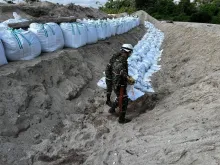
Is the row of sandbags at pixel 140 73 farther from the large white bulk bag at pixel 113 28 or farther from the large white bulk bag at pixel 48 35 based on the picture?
the large white bulk bag at pixel 113 28

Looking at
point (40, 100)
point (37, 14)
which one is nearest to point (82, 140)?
point (40, 100)

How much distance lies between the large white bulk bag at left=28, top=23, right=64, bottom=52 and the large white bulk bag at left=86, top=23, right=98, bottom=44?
5.41 ft

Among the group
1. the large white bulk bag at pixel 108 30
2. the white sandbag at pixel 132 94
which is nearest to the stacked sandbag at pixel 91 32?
the large white bulk bag at pixel 108 30

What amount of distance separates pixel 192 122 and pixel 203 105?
0.82 meters

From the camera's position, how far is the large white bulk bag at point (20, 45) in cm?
607

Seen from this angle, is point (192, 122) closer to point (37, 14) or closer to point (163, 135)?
point (163, 135)

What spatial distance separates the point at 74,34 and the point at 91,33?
135 cm

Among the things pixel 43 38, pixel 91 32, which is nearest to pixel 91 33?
pixel 91 32

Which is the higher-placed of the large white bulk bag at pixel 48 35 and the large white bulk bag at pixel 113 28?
the large white bulk bag at pixel 48 35

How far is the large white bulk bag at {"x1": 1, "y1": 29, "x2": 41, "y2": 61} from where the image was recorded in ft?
19.9

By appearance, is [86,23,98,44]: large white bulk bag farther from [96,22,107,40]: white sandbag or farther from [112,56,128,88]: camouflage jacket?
[112,56,128,88]: camouflage jacket

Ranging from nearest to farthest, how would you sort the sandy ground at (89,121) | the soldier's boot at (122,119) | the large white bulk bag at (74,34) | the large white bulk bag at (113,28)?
the sandy ground at (89,121) < the soldier's boot at (122,119) < the large white bulk bag at (74,34) < the large white bulk bag at (113,28)

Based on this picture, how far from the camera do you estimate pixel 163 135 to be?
16.2 ft

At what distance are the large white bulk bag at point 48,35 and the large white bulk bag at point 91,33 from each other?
5.41ft
